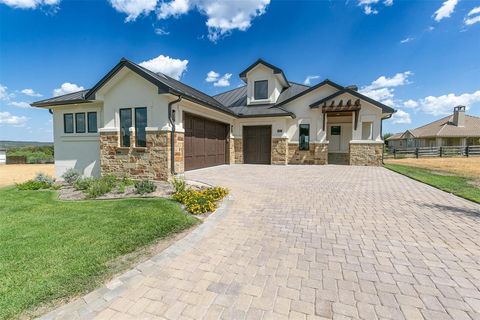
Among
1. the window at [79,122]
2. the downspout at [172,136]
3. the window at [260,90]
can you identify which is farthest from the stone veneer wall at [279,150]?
the window at [79,122]

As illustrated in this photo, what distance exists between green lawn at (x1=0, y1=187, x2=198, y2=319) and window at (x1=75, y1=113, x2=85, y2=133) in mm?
5744

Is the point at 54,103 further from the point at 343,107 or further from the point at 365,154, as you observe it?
the point at 365,154

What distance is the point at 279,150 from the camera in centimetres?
1611

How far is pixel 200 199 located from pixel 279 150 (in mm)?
11110

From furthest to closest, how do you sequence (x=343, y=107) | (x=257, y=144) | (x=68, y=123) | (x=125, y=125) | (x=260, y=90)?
(x=260, y=90) → (x=257, y=144) → (x=343, y=107) → (x=68, y=123) → (x=125, y=125)

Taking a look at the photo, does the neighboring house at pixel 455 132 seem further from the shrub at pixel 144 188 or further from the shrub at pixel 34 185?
the shrub at pixel 34 185

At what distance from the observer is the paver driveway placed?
226 centimetres

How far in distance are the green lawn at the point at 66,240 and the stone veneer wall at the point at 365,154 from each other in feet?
44.1

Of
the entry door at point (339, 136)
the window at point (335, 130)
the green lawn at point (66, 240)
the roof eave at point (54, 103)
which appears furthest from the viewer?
the window at point (335, 130)

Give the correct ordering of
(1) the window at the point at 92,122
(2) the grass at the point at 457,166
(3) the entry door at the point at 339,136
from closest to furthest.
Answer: (1) the window at the point at 92,122 < (2) the grass at the point at 457,166 < (3) the entry door at the point at 339,136

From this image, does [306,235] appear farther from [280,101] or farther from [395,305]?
[280,101]

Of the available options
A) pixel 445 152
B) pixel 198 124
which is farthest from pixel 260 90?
pixel 445 152

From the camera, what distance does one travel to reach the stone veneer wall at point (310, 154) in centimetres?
1585

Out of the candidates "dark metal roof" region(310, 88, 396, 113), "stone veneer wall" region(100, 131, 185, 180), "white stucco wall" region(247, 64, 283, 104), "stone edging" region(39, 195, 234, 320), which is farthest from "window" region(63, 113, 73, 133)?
"dark metal roof" region(310, 88, 396, 113)
